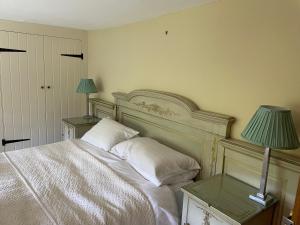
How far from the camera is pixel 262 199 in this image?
1.45 m

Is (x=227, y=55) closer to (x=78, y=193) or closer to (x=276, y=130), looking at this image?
(x=276, y=130)

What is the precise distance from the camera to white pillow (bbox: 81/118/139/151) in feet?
7.82

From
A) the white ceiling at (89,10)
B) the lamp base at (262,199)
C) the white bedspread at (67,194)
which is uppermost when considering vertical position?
the white ceiling at (89,10)

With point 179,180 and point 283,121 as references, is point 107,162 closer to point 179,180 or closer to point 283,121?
point 179,180

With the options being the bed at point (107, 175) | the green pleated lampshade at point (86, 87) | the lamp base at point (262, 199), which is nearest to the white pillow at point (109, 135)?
the bed at point (107, 175)

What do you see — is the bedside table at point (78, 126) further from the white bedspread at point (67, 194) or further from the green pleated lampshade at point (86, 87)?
the white bedspread at point (67, 194)

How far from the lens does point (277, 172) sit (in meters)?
1.52

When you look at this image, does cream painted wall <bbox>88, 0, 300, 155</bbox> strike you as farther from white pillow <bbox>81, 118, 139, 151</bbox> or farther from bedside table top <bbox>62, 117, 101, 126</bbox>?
bedside table top <bbox>62, 117, 101, 126</bbox>

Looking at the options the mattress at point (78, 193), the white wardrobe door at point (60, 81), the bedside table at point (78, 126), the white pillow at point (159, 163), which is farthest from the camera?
the white wardrobe door at point (60, 81)

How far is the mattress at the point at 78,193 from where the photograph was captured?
1402 millimetres

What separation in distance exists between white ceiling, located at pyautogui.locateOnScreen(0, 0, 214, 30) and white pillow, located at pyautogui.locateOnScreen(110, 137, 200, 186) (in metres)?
1.19

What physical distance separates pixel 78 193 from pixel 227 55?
4.78ft

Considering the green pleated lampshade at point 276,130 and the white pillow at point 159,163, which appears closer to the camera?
the green pleated lampshade at point 276,130

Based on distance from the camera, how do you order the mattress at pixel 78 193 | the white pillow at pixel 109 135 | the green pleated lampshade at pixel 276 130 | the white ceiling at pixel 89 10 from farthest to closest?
1. the white pillow at pixel 109 135
2. the white ceiling at pixel 89 10
3. the mattress at pixel 78 193
4. the green pleated lampshade at pixel 276 130
